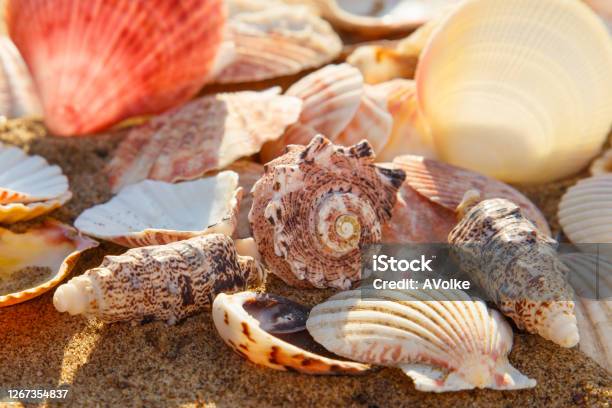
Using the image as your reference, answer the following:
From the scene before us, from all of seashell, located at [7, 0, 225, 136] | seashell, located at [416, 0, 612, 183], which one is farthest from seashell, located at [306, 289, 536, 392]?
seashell, located at [7, 0, 225, 136]

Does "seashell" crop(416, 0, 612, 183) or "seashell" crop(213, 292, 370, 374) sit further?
"seashell" crop(416, 0, 612, 183)

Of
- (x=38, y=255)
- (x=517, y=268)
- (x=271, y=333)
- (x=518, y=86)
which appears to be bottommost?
(x=38, y=255)

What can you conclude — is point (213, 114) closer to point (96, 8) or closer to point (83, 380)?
point (96, 8)

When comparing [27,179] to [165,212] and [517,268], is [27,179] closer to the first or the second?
[165,212]

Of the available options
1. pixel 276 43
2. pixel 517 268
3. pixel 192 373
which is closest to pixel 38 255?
pixel 192 373

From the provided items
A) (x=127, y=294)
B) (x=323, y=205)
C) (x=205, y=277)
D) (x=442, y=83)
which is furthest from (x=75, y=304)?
(x=442, y=83)

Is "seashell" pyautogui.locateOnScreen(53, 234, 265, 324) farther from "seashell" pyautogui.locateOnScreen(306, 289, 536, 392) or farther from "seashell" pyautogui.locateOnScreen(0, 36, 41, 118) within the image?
"seashell" pyautogui.locateOnScreen(0, 36, 41, 118)
